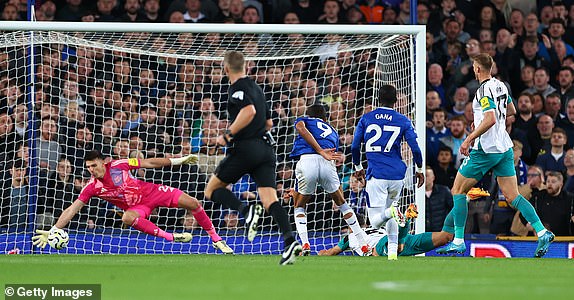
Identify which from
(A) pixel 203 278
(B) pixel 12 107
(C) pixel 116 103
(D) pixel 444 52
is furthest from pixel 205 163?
(A) pixel 203 278

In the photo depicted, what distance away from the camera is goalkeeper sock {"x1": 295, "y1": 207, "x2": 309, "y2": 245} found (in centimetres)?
1336

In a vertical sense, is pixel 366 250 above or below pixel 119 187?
below

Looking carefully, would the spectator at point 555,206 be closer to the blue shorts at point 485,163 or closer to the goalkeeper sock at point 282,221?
the blue shorts at point 485,163

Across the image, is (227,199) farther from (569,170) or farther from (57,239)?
(569,170)

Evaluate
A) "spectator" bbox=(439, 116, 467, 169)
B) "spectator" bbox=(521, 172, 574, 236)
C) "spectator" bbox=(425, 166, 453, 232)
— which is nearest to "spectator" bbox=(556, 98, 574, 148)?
"spectator" bbox=(439, 116, 467, 169)

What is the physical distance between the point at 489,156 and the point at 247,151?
3.37 meters

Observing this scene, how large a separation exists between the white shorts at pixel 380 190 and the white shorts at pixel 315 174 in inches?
47.4

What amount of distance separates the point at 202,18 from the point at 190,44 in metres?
2.12

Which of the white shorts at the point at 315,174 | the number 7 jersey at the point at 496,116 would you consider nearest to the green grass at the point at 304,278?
the number 7 jersey at the point at 496,116

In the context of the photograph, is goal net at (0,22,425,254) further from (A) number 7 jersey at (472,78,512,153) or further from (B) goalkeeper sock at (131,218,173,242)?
(A) number 7 jersey at (472,78,512,153)

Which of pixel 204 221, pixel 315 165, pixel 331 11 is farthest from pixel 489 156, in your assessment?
pixel 331 11

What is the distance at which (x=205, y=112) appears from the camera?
613 inches

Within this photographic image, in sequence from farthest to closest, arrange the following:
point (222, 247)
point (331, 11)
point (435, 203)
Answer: point (331, 11) → point (435, 203) → point (222, 247)

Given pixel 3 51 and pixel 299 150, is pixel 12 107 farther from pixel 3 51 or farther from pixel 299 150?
pixel 299 150
